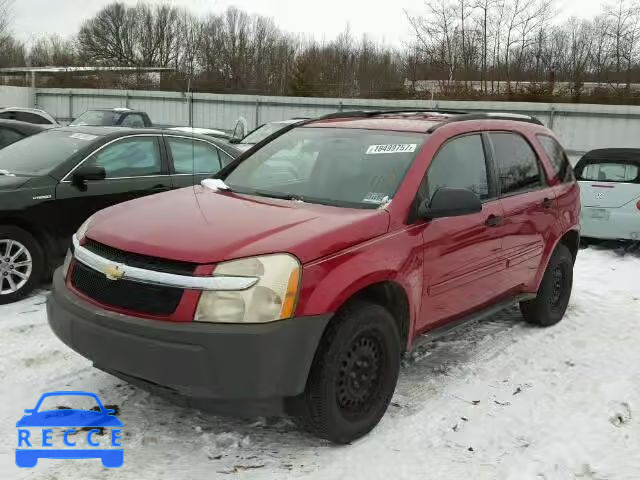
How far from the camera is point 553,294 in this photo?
552 centimetres

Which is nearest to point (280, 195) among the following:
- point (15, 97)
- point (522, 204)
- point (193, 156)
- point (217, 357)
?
point (217, 357)

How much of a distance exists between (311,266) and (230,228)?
50 cm

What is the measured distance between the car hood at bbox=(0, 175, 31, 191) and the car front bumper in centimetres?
303

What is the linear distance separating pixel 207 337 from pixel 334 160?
1.76 metres

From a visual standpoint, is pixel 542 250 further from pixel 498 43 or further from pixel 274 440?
pixel 498 43

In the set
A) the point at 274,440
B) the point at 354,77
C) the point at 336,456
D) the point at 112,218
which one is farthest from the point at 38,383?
the point at 354,77

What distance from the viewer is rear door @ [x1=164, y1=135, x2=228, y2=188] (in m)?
6.82

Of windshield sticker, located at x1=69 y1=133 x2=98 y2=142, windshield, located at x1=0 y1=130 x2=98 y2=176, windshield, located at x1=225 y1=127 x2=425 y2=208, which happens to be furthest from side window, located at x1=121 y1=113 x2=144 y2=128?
windshield, located at x1=225 y1=127 x2=425 y2=208

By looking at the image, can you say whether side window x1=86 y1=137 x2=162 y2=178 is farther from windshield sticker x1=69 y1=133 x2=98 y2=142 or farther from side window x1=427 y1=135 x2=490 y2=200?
side window x1=427 y1=135 x2=490 y2=200

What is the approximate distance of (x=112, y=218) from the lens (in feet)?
11.7

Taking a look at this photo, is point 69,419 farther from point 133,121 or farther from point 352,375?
point 133,121

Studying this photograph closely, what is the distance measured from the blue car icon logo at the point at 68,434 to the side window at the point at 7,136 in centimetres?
597

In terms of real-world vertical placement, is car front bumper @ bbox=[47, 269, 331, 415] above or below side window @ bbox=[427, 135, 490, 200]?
below

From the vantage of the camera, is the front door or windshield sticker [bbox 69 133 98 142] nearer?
the front door
